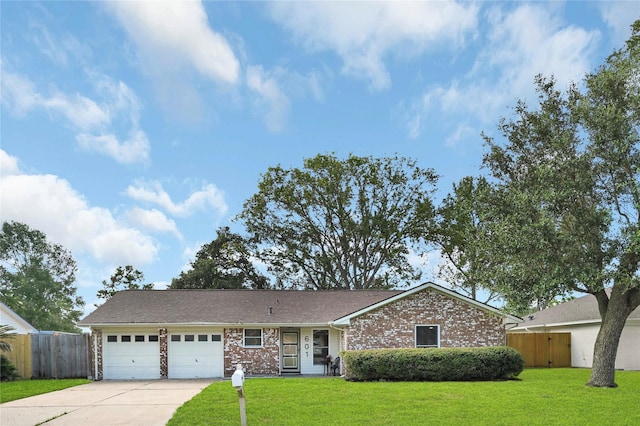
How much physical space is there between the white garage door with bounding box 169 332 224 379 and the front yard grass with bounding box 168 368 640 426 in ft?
16.7

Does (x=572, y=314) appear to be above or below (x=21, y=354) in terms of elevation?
above

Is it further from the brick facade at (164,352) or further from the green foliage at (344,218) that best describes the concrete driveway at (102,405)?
the green foliage at (344,218)

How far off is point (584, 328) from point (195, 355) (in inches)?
683

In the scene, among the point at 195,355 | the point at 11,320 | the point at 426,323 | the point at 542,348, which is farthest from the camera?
the point at 11,320

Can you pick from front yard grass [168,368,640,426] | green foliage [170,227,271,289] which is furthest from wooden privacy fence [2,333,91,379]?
green foliage [170,227,271,289]

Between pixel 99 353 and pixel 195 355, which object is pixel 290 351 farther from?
pixel 99 353

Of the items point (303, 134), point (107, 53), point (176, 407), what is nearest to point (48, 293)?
point (303, 134)

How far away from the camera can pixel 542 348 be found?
26.7 meters

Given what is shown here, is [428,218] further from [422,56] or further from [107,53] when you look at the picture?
[107,53]

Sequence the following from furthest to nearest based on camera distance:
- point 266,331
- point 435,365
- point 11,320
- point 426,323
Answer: point 11,320
point 266,331
point 426,323
point 435,365

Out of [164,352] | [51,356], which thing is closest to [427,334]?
[164,352]

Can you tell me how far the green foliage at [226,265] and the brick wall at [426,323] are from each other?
775 inches

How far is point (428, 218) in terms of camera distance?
39.1 metres

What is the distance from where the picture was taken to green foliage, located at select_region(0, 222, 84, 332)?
43844mm
